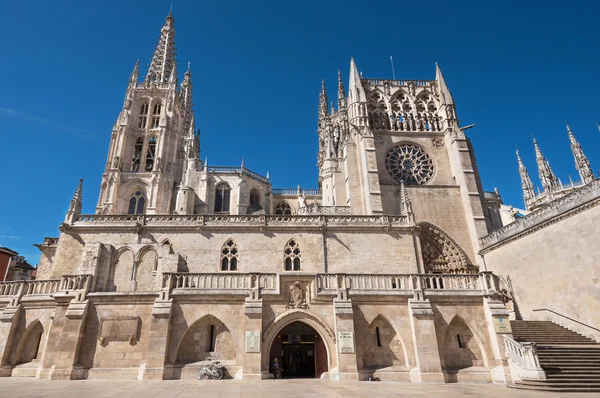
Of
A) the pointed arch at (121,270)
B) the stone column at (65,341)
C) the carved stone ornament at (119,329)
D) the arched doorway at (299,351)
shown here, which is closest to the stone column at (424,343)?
the arched doorway at (299,351)

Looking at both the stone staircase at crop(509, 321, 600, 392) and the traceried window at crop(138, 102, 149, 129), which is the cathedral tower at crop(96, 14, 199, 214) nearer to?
the traceried window at crop(138, 102, 149, 129)

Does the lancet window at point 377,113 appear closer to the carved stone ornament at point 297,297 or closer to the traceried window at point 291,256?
the traceried window at point 291,256

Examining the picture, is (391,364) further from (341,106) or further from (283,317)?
(341,106)

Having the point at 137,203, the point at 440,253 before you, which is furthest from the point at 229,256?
the point at 137,203

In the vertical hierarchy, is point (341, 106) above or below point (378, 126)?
above

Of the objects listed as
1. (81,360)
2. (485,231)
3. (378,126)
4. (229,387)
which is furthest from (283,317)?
(378,126)

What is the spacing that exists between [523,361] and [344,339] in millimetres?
6455

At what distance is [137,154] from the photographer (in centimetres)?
4553

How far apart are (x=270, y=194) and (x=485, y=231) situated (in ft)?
75.4

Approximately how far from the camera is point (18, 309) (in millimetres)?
14938

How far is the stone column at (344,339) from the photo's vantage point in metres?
12.7

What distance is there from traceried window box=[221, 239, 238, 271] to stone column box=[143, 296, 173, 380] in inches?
230

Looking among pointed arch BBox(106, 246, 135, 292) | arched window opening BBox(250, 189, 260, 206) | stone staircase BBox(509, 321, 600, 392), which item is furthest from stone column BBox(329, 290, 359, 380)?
arched window opening BBox(250, 189, 260, 206)

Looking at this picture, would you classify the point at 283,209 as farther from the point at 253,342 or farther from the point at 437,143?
the point at 253,342
